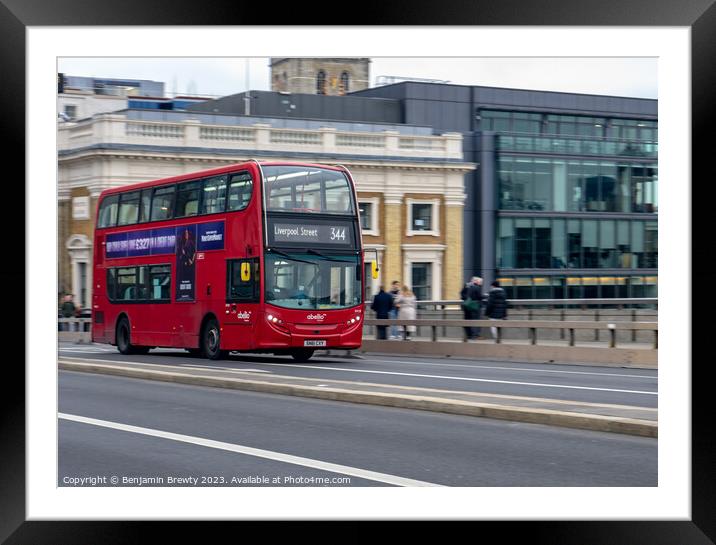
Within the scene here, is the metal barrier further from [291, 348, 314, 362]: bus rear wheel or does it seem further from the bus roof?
the bus roof

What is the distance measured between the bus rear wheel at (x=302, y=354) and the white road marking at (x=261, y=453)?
12385mm

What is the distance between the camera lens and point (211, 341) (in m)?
24.1

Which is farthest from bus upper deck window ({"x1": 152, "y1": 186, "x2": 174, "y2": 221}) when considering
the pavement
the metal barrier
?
the metal barrier

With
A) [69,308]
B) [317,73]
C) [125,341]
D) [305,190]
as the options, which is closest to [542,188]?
[69,308]

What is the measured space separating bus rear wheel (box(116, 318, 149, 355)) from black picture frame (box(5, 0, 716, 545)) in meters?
21.5

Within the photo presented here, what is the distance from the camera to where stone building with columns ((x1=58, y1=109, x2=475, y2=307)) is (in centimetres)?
3722

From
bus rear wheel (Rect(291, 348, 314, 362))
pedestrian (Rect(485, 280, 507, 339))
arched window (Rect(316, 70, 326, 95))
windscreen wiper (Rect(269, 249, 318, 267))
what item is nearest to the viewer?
windscreen wiper (Rect(269, 249, 318, 267))

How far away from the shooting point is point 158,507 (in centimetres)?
608

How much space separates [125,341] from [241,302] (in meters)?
5.44

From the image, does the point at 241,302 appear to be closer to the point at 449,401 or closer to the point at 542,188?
the point at 449,401

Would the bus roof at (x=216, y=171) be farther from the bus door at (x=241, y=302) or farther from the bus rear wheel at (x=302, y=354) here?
the bus rear wheel at (x=302, y=354)
